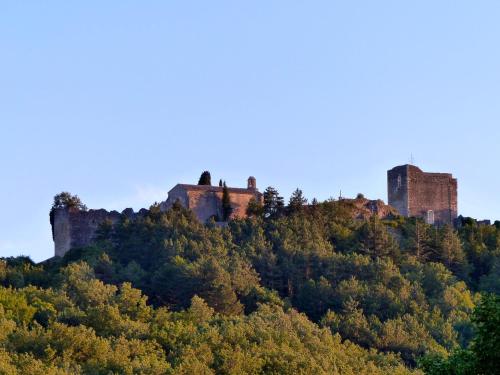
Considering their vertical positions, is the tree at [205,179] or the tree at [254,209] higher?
the tree at [205,179]

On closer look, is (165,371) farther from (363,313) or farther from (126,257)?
(126,257)

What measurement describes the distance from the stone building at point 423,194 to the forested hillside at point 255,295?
1430mm

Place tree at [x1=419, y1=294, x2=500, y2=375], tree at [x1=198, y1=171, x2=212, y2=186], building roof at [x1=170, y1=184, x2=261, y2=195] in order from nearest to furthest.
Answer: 1. tree at [x1=419, y1=294, x2=500, y2=375]
2. building roof at [x1=170, y1=184, x2=261, y2=195]
3. tree at [x1=198, y1=171, x2=212, y2=186]

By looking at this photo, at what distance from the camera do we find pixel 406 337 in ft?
191

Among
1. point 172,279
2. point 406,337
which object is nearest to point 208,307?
point 172,279

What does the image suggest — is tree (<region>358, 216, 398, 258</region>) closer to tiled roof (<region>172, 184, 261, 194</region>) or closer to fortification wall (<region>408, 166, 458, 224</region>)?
fortification wall (<region>408, 166, 458, 224</region>)

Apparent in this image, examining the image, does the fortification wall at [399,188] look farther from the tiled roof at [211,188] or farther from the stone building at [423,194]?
the tiled roof at [211,188]

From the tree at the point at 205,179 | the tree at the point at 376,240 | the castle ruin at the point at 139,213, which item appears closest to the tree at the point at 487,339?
the tree at the point at 376,240

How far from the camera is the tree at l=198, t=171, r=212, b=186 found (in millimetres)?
75812

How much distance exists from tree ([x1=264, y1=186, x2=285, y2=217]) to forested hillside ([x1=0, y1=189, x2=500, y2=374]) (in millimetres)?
78

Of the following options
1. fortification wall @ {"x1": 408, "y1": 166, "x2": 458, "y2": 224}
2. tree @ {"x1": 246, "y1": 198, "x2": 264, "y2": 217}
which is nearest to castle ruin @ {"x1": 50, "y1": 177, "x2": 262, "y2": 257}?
tree @ {"x1": 246, "y1": 198, "x2": 264, "y2": 217}

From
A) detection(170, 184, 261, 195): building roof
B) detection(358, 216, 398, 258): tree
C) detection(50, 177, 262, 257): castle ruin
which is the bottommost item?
detection(358, 216, 398, 258): tree

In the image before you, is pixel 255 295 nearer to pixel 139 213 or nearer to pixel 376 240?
pixel 376 240

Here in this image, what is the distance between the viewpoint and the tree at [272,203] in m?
72.8
